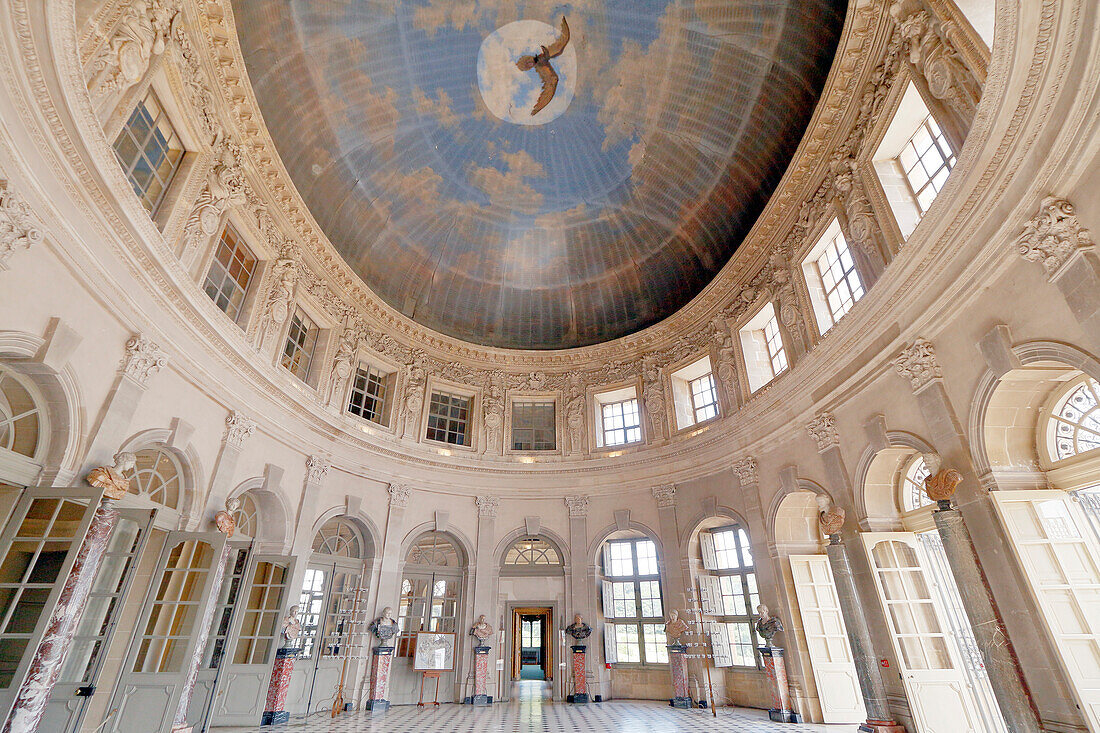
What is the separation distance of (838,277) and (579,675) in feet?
34.8

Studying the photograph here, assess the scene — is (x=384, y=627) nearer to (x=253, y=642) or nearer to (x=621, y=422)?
(x=253, y=642)

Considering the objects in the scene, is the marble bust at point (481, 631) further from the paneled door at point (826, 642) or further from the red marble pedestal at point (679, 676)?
the paneled door at point (826, 642)

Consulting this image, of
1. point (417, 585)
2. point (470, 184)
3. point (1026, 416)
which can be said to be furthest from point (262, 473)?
point (1026, 416)

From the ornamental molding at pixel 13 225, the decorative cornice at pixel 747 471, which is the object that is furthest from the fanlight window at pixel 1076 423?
the ornamental molding at pixel 13 225

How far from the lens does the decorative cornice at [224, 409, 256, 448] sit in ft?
30.1

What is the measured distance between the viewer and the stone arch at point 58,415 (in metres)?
5.89

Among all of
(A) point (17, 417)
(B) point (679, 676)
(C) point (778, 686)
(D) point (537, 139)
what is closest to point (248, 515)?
(A) point (17, 417)

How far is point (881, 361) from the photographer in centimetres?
830

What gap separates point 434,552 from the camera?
44.7 feet

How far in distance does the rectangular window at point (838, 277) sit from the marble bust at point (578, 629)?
8.96 meters

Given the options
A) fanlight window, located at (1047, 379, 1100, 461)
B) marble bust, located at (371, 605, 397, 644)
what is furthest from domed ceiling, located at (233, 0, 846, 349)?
marble bust, located at (371, 605, 397, 644)

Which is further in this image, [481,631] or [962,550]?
[481,631]

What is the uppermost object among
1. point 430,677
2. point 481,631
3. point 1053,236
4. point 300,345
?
point 300,345

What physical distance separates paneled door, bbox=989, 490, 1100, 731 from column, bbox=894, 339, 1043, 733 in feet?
1.11
